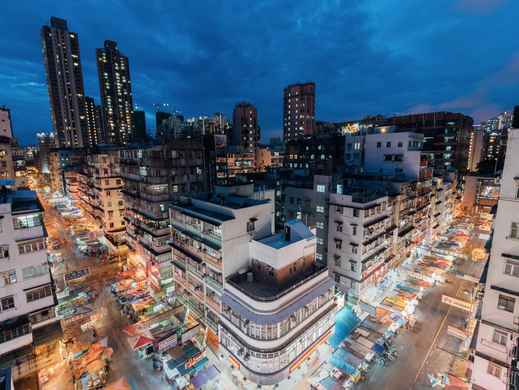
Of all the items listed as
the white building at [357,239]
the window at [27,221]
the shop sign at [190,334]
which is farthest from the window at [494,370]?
the window at [27,221]

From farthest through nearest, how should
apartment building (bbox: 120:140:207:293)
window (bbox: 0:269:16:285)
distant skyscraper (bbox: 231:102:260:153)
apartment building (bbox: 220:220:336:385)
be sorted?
1. distant skyscraper (bbox: 231:102:260:153)
2. apartment building (bbox: 120:140:207:293)
3. window (bbox: 0:269:16:285)
4. apartment building (bbox: 220:220:336:385)

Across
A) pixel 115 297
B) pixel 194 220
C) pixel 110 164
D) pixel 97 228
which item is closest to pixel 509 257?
pixel 194 220

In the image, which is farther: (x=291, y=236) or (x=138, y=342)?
(x=291, y=236)

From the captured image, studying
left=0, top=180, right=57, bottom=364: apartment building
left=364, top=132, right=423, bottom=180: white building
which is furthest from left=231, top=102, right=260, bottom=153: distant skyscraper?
left=0, top=180, right=57, bottom=364: apartment building

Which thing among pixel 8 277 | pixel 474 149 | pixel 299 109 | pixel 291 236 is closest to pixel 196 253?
pixel 291 236

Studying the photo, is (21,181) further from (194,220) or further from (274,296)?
(274,296)

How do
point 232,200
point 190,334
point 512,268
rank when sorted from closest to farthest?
point 512,268 < point 190,334 < point 232,200

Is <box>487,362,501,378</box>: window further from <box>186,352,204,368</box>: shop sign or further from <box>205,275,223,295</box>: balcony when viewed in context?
<box>186,352,204,368</box>: shop sign

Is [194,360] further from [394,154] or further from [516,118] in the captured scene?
[394,154]
